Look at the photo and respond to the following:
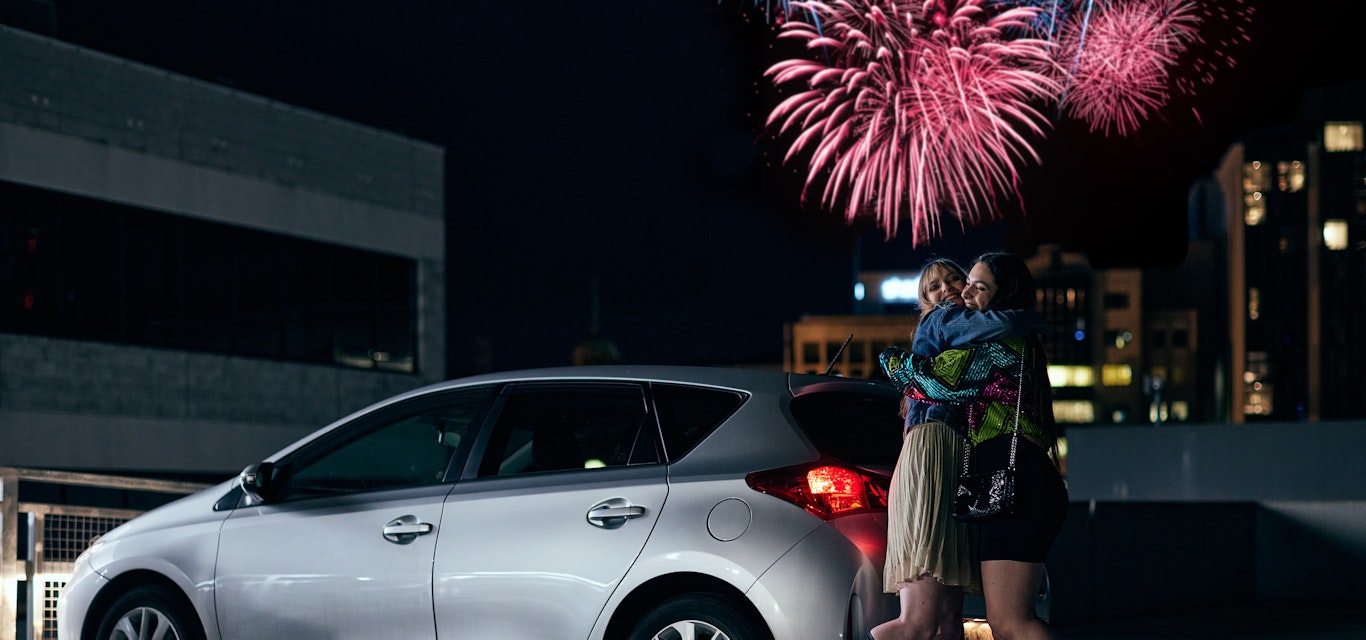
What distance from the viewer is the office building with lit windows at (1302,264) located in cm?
12650

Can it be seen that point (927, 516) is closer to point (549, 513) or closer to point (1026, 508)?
point (1026, 508)

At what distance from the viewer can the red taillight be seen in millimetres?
5934

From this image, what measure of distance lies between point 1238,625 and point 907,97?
7.52 metres

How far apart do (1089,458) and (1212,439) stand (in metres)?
1.95

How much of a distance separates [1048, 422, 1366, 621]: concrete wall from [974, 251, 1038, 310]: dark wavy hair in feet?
24.0

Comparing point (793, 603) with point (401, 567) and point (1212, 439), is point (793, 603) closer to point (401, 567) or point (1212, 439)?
point (401, 567)

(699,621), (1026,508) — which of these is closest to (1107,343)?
(699,621)

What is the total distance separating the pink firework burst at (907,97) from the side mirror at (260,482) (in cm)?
1152

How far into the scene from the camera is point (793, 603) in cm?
582

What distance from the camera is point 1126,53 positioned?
1872 centimetres

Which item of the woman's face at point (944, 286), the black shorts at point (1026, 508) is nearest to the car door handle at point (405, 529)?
the woman's face at point (944, 286)

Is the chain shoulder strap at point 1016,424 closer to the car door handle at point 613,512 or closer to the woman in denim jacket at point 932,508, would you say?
the woman in denim jacket at point 932,508

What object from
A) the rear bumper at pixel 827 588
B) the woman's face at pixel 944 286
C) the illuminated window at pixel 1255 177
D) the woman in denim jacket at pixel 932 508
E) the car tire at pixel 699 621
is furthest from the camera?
the illuminated window at pixel 1255 177

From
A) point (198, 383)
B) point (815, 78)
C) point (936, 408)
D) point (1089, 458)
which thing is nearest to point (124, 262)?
point (198, 383)
